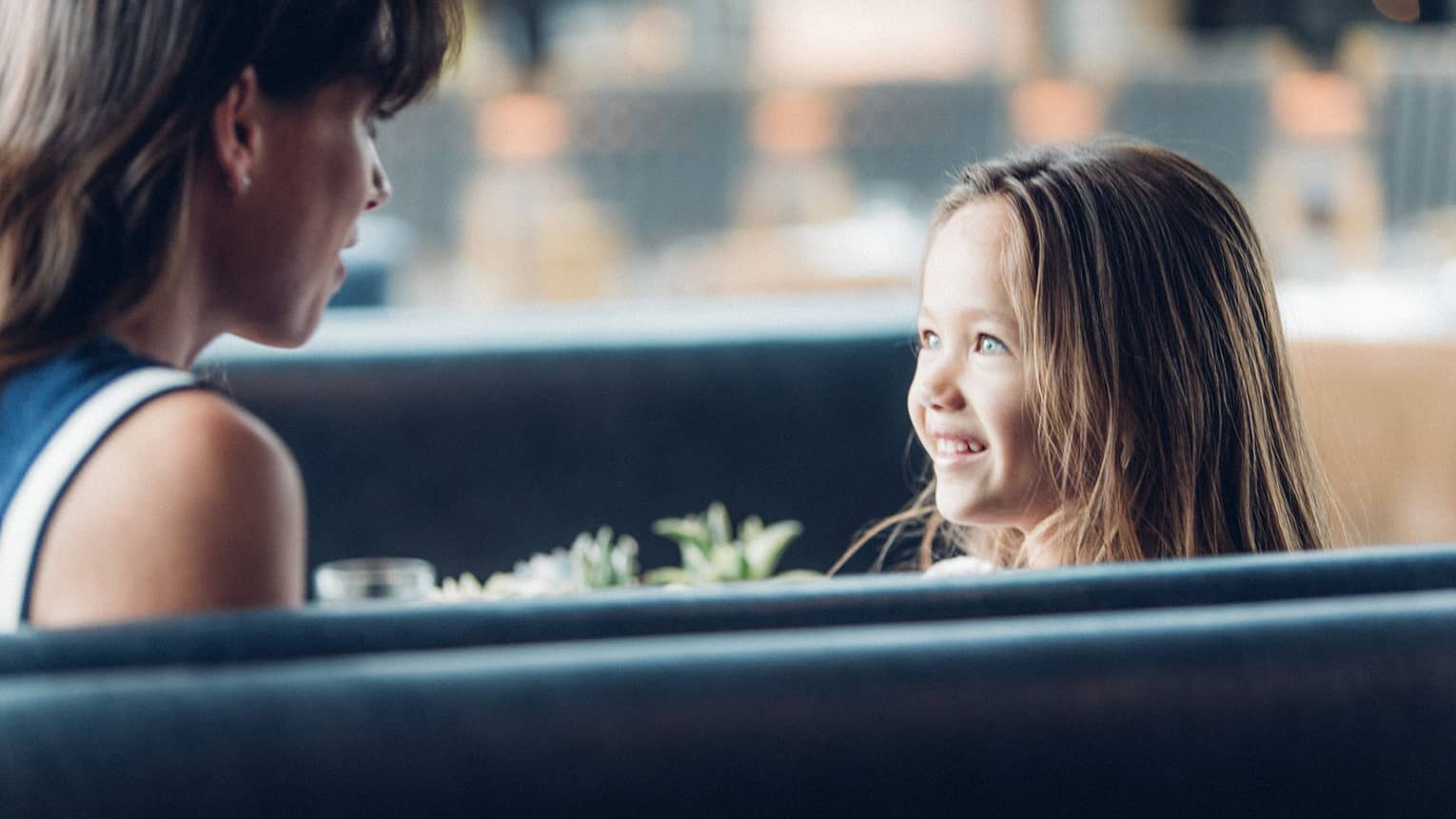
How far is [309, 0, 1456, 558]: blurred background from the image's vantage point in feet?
21.3

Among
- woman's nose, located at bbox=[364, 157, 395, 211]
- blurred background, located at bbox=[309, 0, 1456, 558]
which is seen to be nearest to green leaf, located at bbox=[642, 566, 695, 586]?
woman's nose, located at bbox=[364, 157, 395, 211]

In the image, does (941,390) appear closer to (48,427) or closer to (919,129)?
(48,427)

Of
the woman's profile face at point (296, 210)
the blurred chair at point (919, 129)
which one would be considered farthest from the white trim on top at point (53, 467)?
the blurred chair at point (919, 129)

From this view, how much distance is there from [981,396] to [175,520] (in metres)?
0.72

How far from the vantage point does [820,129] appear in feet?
22.0

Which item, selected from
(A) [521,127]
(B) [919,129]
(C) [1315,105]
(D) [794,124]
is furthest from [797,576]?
(C) [1315,105]

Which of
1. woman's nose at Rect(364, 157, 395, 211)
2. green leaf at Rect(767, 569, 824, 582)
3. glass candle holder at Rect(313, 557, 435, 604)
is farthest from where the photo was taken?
glass candle holder at Rect(313, 557, 435, 604)

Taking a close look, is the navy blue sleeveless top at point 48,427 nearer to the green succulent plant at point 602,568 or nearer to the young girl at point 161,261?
the young girl at point 161,261

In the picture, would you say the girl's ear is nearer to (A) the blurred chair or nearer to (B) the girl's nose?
(B) the girl's nose

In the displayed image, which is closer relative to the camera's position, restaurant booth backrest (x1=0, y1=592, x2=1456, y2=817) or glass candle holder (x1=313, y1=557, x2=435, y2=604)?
restaurant booth backrest (x1=0, y1=592, x2=1456, y2=817)

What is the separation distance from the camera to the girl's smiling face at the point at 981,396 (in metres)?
1.25

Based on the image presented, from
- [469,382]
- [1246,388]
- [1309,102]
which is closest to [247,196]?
[1246,388]

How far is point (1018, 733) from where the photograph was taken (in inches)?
28.5

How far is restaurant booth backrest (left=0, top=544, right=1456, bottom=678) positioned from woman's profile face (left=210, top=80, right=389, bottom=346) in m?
0.23
